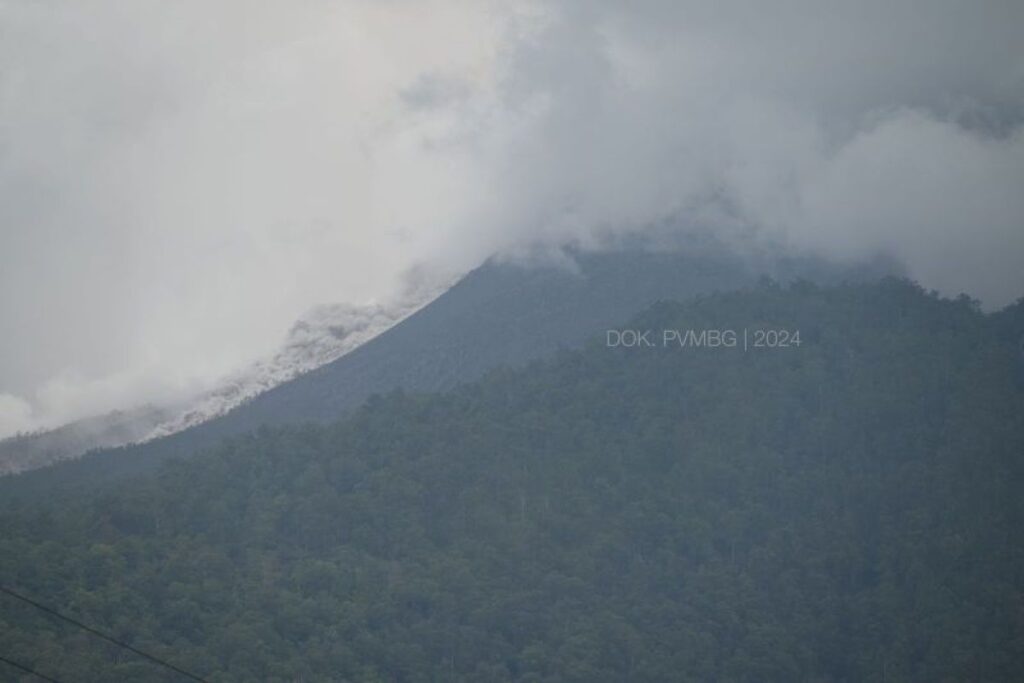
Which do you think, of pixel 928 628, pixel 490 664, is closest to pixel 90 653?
pixel 490 664

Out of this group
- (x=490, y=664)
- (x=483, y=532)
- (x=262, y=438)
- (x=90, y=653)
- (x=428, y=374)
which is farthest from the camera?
(x=428, y=374)

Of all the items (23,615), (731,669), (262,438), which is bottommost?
(731,669)

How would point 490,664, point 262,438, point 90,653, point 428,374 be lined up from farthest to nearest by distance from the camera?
point 428,374, point 262,438, point 490,664, point 90,653

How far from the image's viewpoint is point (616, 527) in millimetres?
67562

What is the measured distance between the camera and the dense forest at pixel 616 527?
60.3m

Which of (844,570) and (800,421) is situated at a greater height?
(800,421)

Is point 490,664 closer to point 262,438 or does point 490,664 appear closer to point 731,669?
point 731,669

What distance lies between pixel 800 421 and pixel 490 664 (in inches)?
705

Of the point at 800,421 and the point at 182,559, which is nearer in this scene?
the point at 182,559

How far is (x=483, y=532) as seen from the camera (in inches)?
2621

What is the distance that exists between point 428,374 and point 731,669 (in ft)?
74.6

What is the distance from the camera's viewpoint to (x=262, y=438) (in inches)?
2842

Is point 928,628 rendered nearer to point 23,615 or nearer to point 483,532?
point 483,532

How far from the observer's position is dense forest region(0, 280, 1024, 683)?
6031 centimetres
